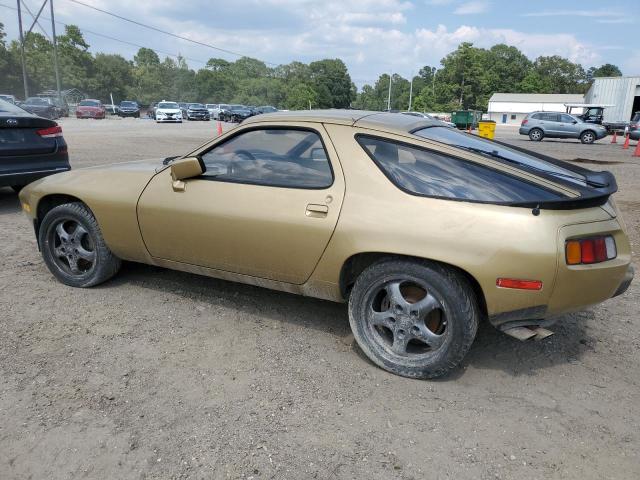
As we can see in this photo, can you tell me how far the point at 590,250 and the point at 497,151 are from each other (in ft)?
3.12

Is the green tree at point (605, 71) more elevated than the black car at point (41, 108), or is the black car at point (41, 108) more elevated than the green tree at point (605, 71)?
the green tree at point (605, 71)

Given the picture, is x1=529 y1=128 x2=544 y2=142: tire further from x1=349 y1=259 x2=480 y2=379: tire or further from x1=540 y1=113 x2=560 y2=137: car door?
x1=349 y1=259 x2=480 y2=379: tire

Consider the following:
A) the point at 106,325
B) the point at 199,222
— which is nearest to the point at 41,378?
the point at 106,325

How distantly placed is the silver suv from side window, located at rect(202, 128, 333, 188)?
27288mm

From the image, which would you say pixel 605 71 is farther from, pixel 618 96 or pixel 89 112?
pixel 89 112

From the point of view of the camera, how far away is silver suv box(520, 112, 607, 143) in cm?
2658

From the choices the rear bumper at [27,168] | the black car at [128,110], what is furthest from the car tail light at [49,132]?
the black car at [128,110]

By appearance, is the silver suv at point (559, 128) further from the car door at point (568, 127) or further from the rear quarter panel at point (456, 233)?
the rear quarter panel at point (456, 233)

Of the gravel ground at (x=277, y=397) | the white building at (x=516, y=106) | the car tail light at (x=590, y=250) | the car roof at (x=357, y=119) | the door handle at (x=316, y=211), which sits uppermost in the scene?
the white building at (x=516, y=106)

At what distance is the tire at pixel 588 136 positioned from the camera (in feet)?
87.0

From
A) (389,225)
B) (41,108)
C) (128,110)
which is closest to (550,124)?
(389,225)

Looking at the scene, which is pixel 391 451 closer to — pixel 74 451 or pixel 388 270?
pixel 388 270

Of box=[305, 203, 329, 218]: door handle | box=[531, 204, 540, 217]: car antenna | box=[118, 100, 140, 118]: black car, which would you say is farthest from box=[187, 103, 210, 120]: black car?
box=[531, 204, 540, 217]: car antenna

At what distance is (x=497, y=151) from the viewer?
3.36 m
